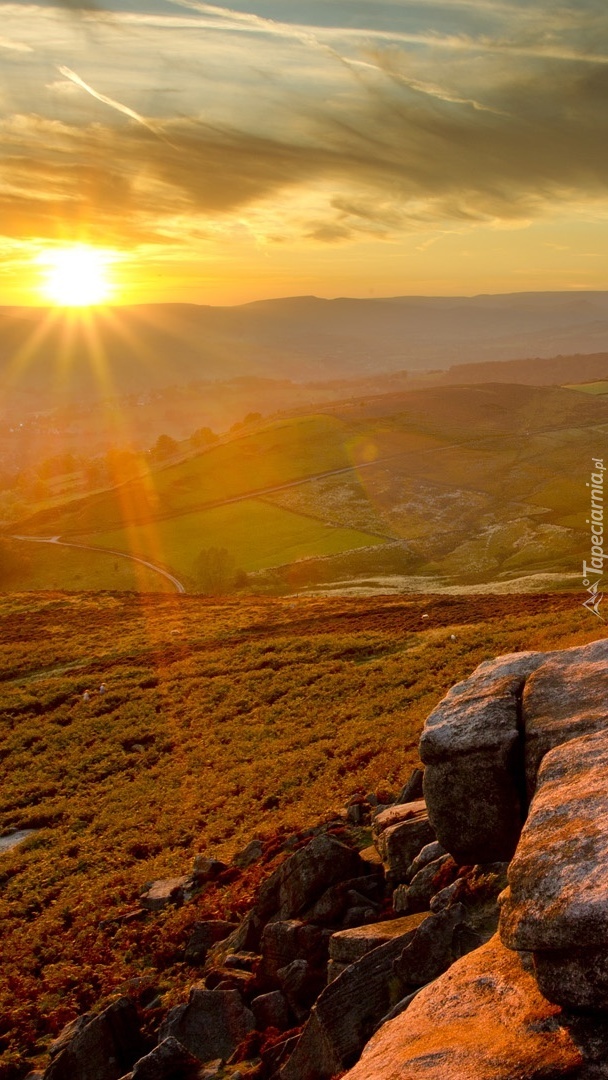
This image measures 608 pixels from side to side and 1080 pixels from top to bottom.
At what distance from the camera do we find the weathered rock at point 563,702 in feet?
46.3

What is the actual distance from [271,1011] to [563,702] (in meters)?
9.22

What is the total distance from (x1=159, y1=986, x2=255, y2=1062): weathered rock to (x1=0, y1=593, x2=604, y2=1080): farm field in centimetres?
231

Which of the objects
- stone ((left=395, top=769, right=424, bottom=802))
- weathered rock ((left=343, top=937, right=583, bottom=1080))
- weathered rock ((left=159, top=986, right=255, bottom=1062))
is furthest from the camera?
stone ((left=395, top=769, right=424, bottom=802))

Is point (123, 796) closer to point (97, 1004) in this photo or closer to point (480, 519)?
point (97, 1004)

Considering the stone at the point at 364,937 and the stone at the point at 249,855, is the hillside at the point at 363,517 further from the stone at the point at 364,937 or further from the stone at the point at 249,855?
the stone at the point at 364,937

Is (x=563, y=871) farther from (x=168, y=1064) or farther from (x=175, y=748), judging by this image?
(x=175, y=748)

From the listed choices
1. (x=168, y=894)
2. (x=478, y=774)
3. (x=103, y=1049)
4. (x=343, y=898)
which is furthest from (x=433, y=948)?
(x=168, y=894)

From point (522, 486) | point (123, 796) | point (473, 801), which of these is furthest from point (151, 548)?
point (473, 801)

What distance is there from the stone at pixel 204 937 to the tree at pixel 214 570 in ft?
311

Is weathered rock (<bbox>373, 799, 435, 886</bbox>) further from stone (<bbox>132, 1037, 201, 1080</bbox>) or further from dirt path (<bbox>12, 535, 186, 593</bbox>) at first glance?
dirt path (<bbox>12, 535, 186, 593</bbox>)

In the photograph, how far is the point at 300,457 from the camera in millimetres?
195750

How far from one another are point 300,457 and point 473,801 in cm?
18252

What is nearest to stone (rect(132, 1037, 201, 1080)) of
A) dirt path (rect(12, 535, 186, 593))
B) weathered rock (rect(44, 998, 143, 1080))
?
weathered rock (rect(44, 998, 143, 1080))

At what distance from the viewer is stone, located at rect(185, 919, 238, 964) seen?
66.5 feet
